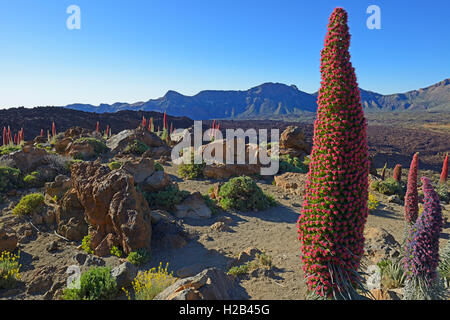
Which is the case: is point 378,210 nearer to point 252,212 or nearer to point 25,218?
point 252,212

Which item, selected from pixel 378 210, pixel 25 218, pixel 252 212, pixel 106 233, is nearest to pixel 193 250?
pixel 106 233

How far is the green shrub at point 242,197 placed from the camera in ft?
30.9

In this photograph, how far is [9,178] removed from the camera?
972 cm

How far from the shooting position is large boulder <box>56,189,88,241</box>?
22.1 feet

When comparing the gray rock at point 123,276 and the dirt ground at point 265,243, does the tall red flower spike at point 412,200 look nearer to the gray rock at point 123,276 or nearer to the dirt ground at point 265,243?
the dirt ground at point 265,243

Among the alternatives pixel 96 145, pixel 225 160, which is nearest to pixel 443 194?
pixel 225 160

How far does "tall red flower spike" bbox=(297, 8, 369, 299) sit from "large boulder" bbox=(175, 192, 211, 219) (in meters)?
5.77

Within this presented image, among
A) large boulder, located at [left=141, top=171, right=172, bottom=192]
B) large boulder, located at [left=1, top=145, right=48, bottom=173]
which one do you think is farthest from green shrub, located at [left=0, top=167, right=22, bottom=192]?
large boulder, located at [left=141, top=171, right=172, bottom=192]

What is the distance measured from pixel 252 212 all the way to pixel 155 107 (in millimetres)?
195035

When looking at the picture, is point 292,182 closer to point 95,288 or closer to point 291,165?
point 291,165

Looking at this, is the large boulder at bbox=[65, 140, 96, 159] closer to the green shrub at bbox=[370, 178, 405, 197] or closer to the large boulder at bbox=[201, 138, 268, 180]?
the large boulder at bbox=[201, 138, 268, 180]

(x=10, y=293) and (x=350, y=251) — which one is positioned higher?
(x=350, y=251)

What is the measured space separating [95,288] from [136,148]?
38.9ft

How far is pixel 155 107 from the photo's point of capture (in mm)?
194375
